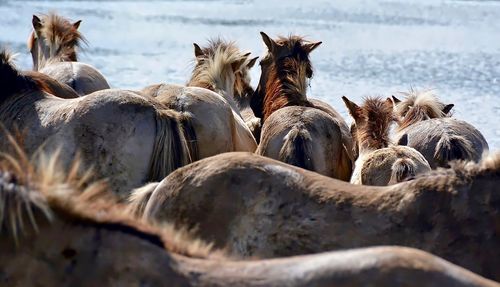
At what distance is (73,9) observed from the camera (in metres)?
31.5

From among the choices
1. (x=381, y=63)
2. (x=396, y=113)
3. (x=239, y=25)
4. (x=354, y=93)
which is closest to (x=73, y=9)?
(x=239, y=25)

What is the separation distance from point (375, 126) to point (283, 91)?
3.91 feet

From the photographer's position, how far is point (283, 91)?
811 cm

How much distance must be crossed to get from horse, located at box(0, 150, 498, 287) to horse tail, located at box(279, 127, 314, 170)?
3.46 m

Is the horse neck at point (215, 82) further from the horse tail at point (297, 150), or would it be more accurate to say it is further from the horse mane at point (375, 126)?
the horse tail at point (297, 150)

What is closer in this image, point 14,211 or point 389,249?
point 389,249

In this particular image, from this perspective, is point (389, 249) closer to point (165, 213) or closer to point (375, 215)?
point (375, 215)

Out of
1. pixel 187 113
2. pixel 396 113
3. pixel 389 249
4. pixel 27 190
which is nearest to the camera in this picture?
pixel 389 249

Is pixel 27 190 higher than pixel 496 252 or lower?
higher

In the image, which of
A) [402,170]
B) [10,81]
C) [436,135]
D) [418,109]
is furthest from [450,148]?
[10,81]

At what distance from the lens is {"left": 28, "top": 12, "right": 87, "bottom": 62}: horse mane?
382 inches

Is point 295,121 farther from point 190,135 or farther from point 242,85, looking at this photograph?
point 242,85

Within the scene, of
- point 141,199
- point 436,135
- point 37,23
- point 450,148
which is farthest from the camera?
point 37,23

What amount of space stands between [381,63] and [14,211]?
1641 centimetres
